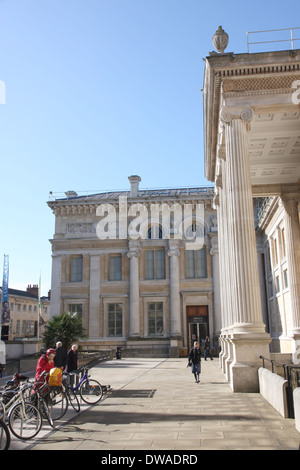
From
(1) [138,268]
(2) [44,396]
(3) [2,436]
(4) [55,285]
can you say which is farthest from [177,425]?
(4) [55,285]

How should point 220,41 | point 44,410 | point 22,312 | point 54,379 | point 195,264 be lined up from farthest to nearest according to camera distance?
point 22,312 < point 195,264 < point 220,41 < point 54,379 < point 44,410

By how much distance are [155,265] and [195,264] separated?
3545 millimetres

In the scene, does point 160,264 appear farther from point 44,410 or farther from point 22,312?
point 22,312

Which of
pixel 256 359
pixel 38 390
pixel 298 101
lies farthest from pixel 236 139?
pixel 38 390

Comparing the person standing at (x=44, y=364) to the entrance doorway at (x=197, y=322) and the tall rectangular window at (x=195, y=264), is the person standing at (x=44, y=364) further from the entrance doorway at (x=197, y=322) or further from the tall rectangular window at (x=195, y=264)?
the tall rectangular window at (x=195, y=264)

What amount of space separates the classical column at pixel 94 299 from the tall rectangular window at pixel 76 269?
4.11 feet

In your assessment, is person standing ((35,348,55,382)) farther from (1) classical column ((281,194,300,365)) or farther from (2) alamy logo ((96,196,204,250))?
(2) alamy logo ((96,196,204,250))

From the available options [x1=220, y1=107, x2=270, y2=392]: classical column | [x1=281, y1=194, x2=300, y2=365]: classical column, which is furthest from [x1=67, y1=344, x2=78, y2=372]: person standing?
[x1=281, y1=194, x2=300, y2=365]: classical column

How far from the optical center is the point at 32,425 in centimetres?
773

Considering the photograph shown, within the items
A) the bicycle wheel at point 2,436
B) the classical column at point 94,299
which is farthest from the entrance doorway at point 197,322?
the bicycle wheel at point 2,436

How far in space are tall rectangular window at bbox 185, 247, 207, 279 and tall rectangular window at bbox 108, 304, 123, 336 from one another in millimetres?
6839

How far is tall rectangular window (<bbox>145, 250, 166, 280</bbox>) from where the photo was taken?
39406mm

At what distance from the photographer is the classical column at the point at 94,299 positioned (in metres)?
38.6

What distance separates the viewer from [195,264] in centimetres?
3909
